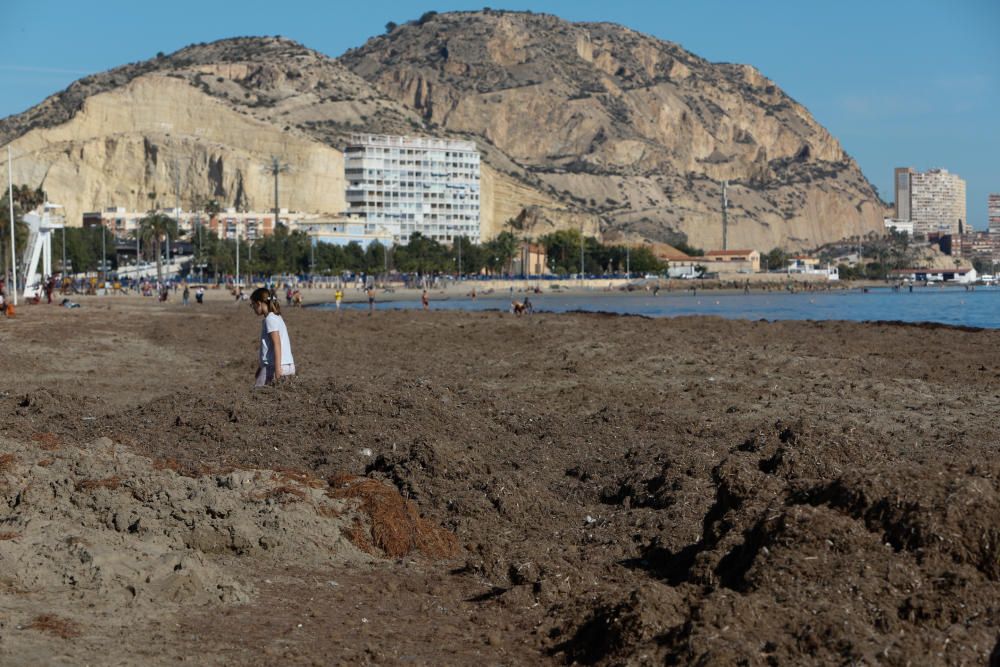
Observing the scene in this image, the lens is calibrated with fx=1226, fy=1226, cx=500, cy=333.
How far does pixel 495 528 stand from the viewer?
933 cm

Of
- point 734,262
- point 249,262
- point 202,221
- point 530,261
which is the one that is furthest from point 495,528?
point 734,262

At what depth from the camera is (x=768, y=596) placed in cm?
603

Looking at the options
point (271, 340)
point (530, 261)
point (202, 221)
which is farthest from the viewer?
point (530, 261)

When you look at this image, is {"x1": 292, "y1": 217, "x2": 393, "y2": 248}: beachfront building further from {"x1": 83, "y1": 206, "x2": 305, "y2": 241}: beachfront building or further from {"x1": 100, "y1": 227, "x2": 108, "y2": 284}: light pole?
{"x1": 100, "y1": 227, "x2": 108, "y2": 284}: light pole

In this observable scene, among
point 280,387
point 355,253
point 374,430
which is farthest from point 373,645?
point 355,253

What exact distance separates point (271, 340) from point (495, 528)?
397 cm

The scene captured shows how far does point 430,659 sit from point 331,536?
250 cm

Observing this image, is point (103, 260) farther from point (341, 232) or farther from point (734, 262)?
point (734, 262)

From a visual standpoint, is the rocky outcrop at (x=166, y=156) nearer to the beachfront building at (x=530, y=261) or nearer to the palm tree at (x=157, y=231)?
the beachfront building at (x=530, y=261)

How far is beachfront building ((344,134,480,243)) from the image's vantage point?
168375 millimetres

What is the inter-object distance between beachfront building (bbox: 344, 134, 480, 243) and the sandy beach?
153 metres

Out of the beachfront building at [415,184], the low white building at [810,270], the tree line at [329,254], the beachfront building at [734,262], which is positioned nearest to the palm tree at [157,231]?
the tree line at [329,254]

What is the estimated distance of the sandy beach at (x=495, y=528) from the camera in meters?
5.93

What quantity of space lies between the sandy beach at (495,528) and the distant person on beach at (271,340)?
8.7 inches
